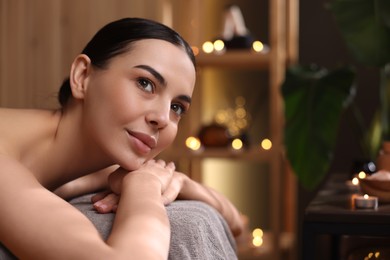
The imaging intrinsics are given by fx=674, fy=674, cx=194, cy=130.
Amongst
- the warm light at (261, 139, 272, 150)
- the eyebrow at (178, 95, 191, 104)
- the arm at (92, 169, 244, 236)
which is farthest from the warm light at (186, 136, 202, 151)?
the eyebrow at (178, 95, 191, 104)

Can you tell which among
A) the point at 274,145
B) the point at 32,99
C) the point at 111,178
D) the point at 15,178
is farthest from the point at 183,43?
the point at 32,99

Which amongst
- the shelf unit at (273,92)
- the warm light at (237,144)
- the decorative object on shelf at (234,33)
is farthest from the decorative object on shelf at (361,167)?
the decorative object on shelf at (234,33)

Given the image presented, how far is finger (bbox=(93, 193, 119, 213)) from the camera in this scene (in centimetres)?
110

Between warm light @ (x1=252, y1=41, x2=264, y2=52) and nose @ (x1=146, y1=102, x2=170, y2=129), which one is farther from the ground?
nose @ (x1=146, y1=102, x2=170, y2=129)

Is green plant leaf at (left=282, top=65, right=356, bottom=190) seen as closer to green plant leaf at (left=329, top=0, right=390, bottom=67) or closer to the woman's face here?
green plant leaf at (left=329, top=0, right=390, bottom=67)

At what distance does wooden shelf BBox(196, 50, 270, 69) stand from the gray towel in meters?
1.86

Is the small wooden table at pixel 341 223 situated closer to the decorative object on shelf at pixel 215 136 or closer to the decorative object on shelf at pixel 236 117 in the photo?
the decorative object on shelf at pixel 215 136

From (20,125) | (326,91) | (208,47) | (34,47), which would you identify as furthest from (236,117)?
(20,125)

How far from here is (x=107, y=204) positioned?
1114 mm

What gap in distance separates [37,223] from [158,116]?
30 cm

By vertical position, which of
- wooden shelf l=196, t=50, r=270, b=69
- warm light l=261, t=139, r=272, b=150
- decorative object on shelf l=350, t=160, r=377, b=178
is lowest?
warm light l=261, t=139, r=272, b=150

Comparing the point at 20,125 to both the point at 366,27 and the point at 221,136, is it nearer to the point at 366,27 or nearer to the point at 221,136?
the point at 366,27

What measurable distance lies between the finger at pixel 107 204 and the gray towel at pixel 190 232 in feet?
0.04

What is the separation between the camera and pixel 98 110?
117cm
